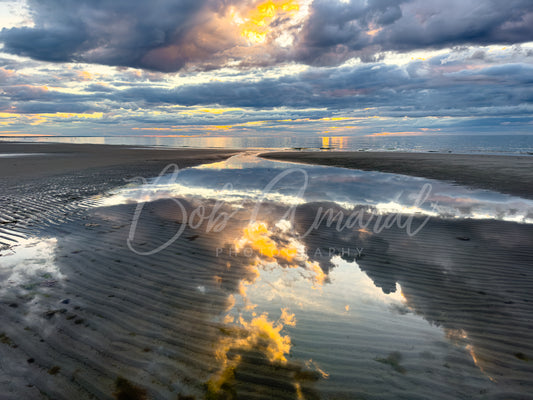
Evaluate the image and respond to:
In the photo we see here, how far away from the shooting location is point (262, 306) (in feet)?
16.4

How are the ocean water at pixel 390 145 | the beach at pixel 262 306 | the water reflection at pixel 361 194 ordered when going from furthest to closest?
the ocean water at pixel 390 145
the water reflection at pixel 361 194
the beach at pixel 262 306

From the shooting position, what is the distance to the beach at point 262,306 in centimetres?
340

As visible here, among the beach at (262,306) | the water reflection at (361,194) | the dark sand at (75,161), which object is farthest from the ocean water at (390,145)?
the beach at (262,306)

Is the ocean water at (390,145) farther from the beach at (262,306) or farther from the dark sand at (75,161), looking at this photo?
the beach at (262,306)

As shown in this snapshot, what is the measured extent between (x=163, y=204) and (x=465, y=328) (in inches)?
435

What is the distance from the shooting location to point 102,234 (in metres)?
8.37

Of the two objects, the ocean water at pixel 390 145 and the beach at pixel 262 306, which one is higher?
the beach at pixel 262 306

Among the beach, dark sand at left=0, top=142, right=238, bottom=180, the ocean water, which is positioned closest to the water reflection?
the beach

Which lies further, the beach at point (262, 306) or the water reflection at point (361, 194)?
the water reflection at point (361, 194)

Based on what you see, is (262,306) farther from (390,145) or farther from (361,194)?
(390,145)

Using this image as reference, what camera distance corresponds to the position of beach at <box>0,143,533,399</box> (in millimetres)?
3396

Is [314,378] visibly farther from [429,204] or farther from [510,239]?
[429,204]

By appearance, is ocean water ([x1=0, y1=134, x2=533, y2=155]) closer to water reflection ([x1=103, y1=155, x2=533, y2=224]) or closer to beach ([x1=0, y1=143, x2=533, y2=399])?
water reflection ([x1=103, y1=155, x2=533, y2=224])

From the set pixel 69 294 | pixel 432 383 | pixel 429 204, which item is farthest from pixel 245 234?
pixel 429 204
